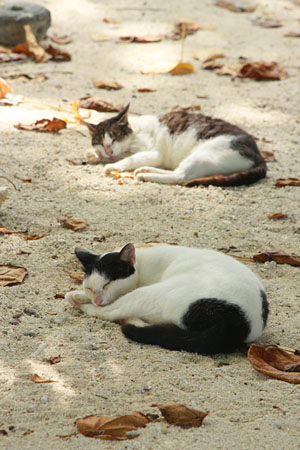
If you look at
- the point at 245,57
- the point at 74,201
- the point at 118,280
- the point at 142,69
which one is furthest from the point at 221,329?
the point at 245,57

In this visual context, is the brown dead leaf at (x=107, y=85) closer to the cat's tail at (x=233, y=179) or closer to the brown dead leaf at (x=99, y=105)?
the brown dead leaf at (x=99, y=105)

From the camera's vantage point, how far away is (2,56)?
7.05 metres

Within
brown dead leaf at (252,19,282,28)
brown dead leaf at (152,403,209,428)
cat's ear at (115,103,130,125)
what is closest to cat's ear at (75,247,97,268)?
brown dead leaf at (152,403,209,428)

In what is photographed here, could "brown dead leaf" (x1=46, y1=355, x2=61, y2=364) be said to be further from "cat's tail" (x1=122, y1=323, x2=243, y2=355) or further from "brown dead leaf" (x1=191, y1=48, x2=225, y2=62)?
"brown dead leaf" (x1=191, y1=48, x2=225, y2=62)

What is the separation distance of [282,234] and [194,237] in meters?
0.56

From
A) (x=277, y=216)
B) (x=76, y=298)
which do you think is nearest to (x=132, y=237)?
(x=76, y=298)

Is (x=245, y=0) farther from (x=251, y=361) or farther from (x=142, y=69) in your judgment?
(x=251, y=361)

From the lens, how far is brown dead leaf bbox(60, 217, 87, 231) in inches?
151

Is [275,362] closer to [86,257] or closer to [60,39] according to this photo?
[86,257]

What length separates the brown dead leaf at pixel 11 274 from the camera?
3.17 meters

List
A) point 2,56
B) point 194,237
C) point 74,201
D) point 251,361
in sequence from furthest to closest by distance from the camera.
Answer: point 2,56
point 74,201
point 194,237
point 251,361

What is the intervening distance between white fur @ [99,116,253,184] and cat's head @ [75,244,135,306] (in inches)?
70.4

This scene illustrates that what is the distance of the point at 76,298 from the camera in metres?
3.00

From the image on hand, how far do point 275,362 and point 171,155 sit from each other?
9.46ft
